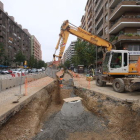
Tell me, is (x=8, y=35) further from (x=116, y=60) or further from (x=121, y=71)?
(x=121, y=71)

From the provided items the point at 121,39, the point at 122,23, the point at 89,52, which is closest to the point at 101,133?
the point at 121,39

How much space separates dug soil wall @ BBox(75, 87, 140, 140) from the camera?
15.3 ft

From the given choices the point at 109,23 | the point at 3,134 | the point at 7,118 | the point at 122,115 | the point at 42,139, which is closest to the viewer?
the point at 3,134

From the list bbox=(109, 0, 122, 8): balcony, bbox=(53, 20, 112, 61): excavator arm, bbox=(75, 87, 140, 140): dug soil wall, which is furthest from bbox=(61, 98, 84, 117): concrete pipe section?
bbox=(109, 0, 122, 8): balcony

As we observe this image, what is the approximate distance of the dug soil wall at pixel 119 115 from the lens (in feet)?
15.3

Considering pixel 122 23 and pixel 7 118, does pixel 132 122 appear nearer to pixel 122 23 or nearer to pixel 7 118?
pixel 7 118

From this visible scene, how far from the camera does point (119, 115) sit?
5.79 m

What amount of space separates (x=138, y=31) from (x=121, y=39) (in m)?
4.32

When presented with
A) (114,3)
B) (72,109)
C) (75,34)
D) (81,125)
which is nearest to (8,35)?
(114,3)

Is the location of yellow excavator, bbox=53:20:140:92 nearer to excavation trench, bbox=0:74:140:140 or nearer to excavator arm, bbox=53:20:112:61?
excavation trench, bbox=0:74:140:140

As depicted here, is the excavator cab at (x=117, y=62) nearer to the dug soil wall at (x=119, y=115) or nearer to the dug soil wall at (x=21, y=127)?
the dug soil wall at (x=119, y=115)

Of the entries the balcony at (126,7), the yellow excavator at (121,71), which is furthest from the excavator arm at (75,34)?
the balcony at (126,7)

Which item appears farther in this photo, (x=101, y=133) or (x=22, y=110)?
(x=22, y=110)

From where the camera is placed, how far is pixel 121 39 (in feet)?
71.5
